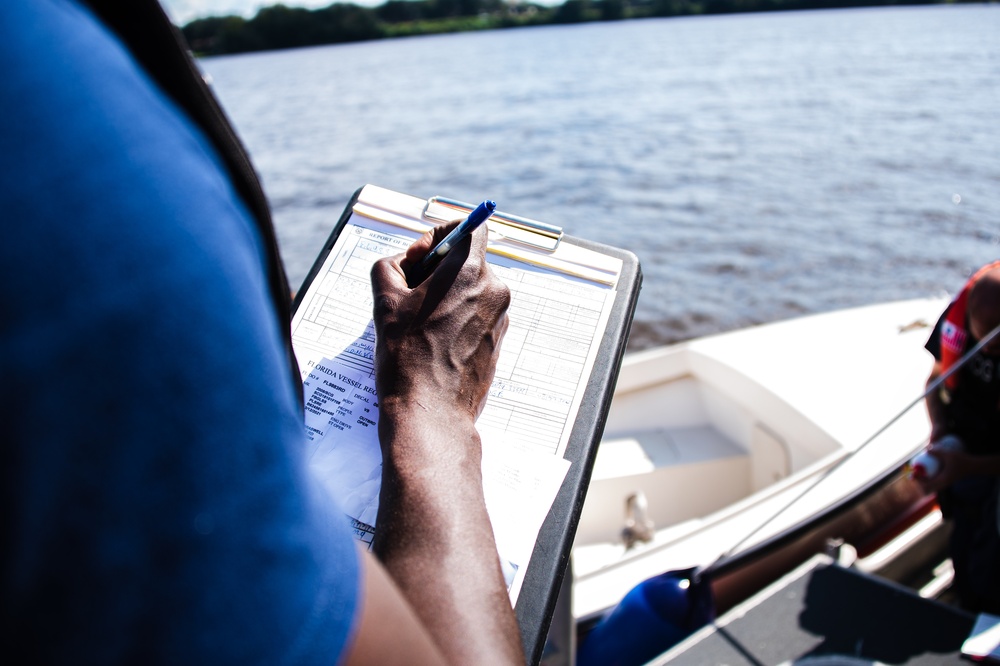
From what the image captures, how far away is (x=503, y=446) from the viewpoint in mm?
953

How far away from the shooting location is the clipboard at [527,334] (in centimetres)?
87

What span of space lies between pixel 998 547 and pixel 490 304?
2358 mm

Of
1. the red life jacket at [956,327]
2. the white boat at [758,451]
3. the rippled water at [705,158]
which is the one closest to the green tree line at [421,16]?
the rippled water at [705,158]

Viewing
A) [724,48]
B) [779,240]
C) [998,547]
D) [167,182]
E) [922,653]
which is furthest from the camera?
[724,48]

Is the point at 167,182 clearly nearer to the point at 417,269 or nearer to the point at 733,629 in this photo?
the point at 417,269

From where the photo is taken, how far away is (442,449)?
2.63 ft

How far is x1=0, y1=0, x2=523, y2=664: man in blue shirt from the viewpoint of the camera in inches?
14.2

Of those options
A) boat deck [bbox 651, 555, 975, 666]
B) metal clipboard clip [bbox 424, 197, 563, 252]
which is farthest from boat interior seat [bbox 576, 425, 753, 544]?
metal clipboard clip [bbox 424, 197, 563, 252]

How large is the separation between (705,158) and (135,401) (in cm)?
1362

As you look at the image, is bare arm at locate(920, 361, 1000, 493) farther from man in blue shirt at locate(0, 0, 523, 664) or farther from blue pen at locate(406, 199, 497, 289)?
man in blue shirt at locate(0, 0, 523, 664)

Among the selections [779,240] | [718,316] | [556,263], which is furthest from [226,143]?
[779,240]

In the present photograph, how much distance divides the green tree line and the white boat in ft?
109

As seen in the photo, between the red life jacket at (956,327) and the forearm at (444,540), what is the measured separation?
90.4 inches

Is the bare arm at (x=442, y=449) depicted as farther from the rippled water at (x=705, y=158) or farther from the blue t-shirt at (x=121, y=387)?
the rippled water at (x=705, y=158)
